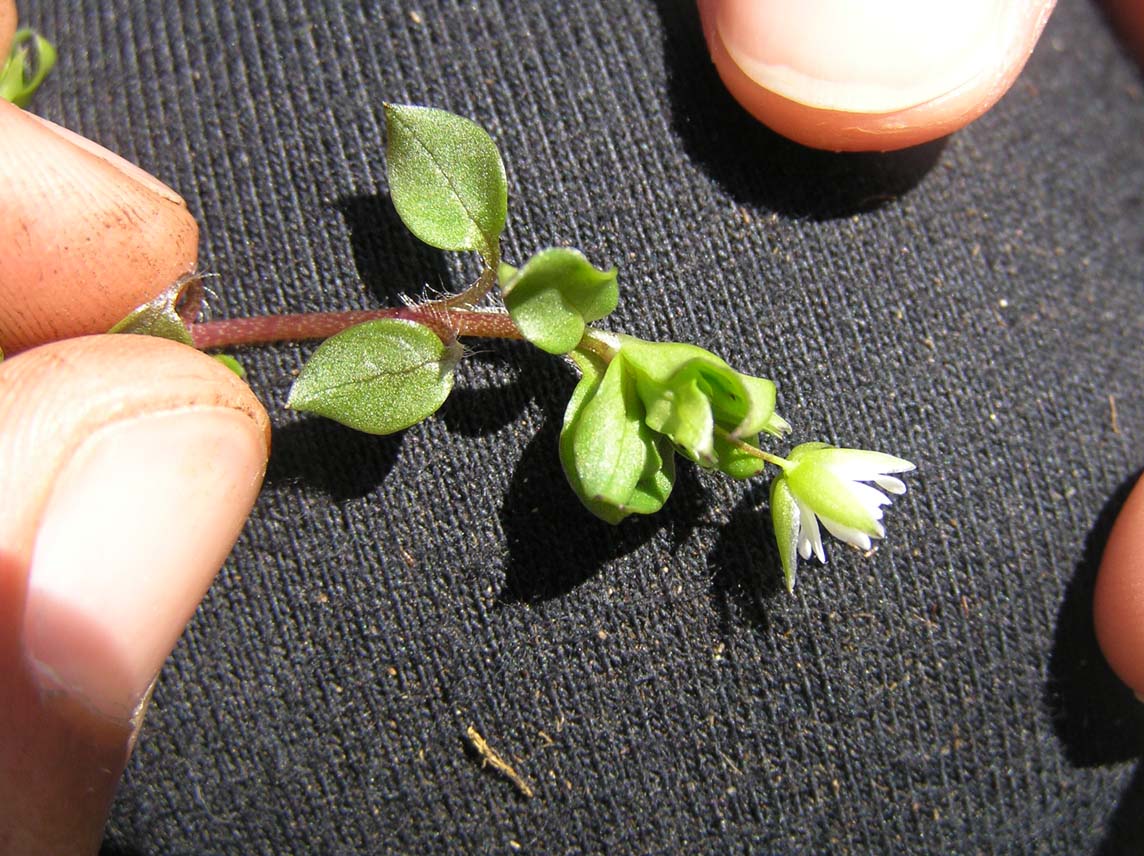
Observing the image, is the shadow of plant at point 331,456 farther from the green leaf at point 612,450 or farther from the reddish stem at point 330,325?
the green leaf at point 612,450

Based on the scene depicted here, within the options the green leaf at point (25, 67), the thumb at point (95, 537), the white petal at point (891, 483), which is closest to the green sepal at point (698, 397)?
the white petal at point (891, 483)

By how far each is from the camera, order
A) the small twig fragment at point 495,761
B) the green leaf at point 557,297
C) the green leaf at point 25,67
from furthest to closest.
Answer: the green leaf at point 25,67 < the small twig fragment at point 495,761 < the green leaf at point 557,297

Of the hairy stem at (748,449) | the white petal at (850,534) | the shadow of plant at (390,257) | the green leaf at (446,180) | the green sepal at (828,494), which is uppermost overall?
the green leaf at (446,180)

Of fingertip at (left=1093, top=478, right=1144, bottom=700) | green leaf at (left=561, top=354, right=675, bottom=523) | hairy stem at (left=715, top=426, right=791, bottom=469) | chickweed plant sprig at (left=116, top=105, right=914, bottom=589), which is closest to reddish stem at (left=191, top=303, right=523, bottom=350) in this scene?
chickweed plant sprig at (left=116, top=105, right=914, bottom=589)

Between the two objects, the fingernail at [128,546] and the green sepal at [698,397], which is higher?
the green sepal at [698,397]

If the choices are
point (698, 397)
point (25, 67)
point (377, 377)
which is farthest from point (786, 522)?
point (25, 67)

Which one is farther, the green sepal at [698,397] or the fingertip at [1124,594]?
the fingertip at [1124,594]

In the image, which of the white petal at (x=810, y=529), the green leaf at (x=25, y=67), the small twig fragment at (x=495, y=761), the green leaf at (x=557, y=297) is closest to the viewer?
the green leaf at (x=557, y=297)
